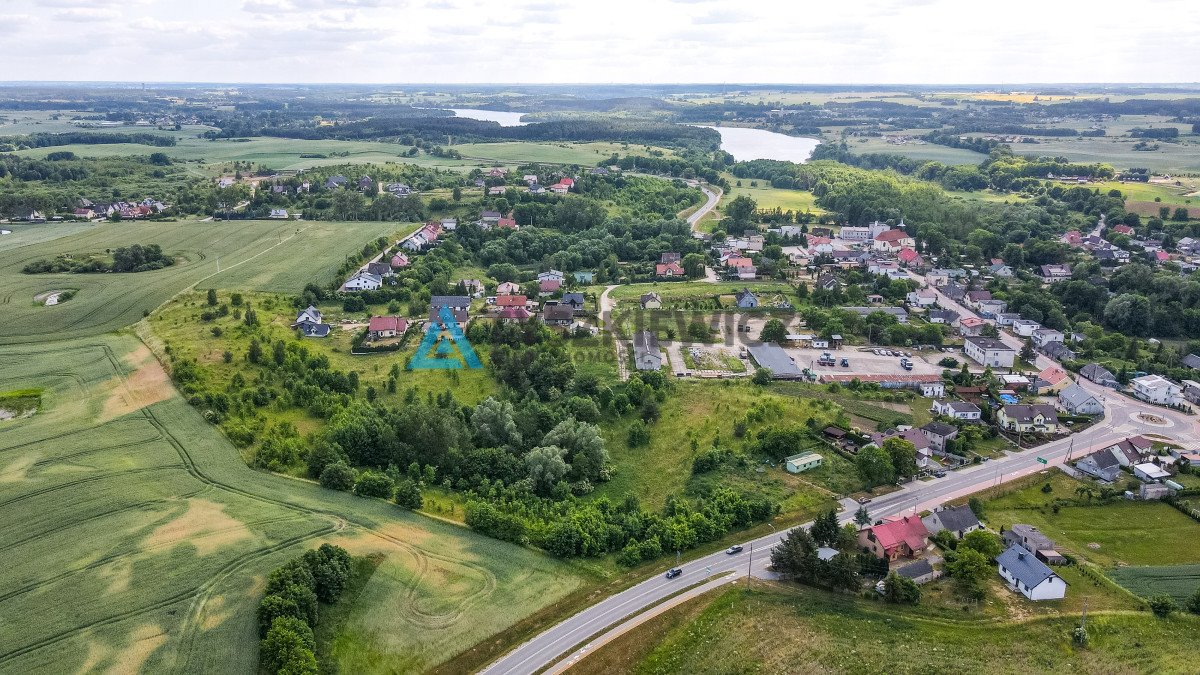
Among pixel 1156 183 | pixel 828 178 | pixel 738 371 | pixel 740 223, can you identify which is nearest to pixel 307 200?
pixel 740 223

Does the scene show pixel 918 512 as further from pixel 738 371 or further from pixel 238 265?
pixel 238 265

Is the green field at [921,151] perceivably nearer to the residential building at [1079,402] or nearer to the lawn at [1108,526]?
the residential building at [1079,402]

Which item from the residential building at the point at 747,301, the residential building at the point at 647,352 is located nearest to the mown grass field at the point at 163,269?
the residential building at the point at 647,352

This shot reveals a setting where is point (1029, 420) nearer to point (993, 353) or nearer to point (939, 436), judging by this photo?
point (939, 436)

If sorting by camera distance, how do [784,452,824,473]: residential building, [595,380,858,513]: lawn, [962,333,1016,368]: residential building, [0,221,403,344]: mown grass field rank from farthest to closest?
[0,221,403,344]: mown grass field, [962,333,1016,368]: residential building, [784,452,824,473]: residential building, [595,380,858,513]: lawn

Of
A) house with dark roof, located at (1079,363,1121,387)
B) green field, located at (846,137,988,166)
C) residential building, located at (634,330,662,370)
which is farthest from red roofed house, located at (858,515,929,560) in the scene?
green field, located at (846,137,988,166)

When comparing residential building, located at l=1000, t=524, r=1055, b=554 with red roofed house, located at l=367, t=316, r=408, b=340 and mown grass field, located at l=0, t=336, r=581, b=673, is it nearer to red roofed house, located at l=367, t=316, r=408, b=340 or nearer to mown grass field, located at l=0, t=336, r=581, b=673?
mown grass field, located at l=0, t=336, r=581, b=673

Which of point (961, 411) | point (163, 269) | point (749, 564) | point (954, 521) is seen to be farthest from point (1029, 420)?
point (163, 269)
